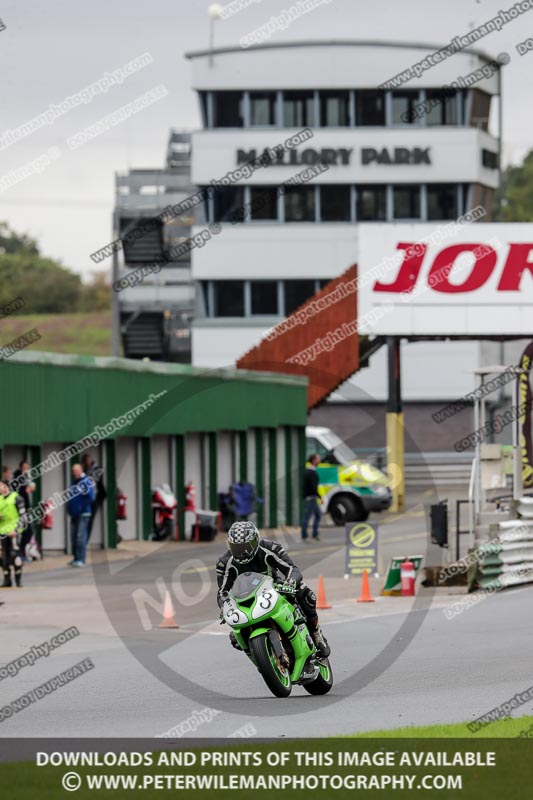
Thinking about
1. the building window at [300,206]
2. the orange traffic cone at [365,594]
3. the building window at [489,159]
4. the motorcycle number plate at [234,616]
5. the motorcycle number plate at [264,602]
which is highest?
the building window at [489,159]

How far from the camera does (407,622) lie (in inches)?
806

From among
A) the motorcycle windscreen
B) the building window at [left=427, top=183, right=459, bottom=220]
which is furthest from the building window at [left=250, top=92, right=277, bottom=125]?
the motorcycle windscreen

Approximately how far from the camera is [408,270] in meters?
47.6

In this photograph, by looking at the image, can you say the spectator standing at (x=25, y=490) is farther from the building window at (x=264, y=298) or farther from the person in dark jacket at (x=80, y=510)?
the building window at (x=264, y=298)

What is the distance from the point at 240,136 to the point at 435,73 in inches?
339

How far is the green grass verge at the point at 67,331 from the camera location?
11528 cm

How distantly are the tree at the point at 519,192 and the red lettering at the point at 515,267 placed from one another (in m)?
74.7

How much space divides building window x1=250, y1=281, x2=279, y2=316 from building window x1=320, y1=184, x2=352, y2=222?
12.1 feet

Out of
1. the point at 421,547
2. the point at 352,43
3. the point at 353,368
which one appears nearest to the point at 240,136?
the point at 352,43

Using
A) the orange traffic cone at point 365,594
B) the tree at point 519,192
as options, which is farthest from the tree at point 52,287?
the orange traffic cone at point 365,594

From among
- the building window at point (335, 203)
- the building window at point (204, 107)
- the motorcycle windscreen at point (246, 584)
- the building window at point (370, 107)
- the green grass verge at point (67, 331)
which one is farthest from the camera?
the green grass verge at point (67, 331)

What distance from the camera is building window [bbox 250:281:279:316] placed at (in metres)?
71.6

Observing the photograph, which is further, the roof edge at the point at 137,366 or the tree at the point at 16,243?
the tree at the point at 16,243

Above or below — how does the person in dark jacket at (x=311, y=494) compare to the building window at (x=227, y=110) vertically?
below
